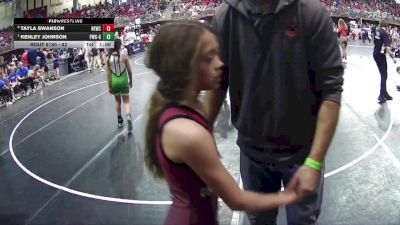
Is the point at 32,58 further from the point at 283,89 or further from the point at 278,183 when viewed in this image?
the point at 283,89

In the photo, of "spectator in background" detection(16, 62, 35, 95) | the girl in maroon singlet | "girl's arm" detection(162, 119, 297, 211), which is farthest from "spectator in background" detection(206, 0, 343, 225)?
"spectator in background" detection(16, 62, 35, 95)

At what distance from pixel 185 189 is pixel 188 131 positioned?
0.83 ft

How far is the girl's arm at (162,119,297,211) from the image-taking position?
5.01 ft

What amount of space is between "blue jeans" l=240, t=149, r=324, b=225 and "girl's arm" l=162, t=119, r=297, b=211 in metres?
0.40

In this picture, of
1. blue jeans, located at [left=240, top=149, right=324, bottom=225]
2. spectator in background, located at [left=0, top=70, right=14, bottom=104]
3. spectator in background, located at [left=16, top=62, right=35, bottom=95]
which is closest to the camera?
blue jeans, located at [left=240, top=149, right=324, bottom=225]

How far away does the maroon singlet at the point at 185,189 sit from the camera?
161cm

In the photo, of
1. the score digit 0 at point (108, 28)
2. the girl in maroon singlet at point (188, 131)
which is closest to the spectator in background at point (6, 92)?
the score digit 0 at point (108, 28)

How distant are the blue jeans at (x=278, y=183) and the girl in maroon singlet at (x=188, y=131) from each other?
391mm

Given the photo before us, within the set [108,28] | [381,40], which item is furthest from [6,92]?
[381,40]

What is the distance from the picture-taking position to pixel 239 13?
195 cm

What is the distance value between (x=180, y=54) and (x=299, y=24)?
0.55 meters

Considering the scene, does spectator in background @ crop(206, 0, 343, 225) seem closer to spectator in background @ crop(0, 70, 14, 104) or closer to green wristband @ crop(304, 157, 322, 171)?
green wristband @ crop(304, 157, 322, 171)

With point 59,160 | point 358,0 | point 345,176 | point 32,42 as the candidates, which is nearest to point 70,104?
point 32,42
